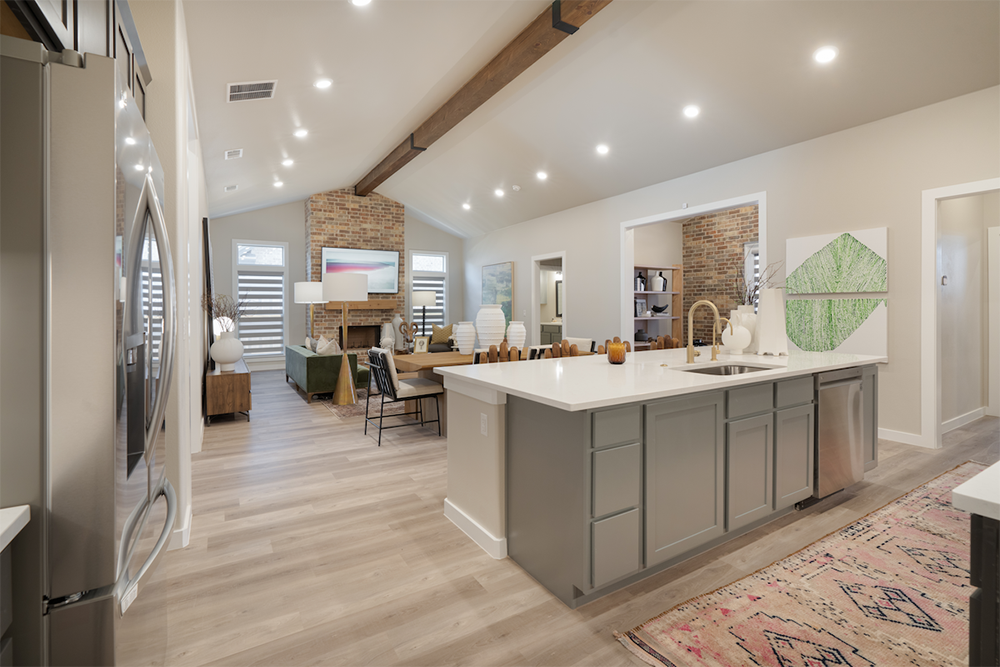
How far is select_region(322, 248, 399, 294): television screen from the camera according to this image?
9125mm

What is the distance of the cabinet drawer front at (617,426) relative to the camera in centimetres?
183

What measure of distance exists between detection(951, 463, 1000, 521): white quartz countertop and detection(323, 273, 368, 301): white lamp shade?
4664 millimetres

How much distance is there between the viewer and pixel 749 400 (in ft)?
7.69

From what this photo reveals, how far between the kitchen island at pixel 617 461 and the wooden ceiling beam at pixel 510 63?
102 inches

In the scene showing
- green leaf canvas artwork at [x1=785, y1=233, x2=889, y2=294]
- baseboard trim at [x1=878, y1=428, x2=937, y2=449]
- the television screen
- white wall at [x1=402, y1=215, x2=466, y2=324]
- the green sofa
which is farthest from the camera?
white wall at [x1=402, y1=215, x2=466, y2=324]

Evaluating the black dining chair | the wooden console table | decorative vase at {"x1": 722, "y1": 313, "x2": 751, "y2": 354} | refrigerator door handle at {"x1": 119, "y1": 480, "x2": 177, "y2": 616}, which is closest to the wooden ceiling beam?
decorative vase at {"x1": 722, "y1": 313, "x2": 751, "y2": 354}

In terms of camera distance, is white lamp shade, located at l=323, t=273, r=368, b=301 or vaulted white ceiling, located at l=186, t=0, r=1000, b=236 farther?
white lamp shade, located at l=323, t=273, r=368, b=301

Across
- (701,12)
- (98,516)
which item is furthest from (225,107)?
(98,516)

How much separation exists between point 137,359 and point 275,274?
9.00 m

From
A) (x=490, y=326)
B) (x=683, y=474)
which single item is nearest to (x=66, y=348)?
(x=683, y=474)

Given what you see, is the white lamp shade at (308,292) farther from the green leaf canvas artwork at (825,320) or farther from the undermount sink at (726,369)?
the green leaf canvas artwork at (825,320)

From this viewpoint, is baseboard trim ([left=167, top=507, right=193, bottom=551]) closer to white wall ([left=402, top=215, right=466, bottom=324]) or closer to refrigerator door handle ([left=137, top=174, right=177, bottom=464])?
refrigerator door handle ([left=137, top=174, right=177, bottom=464])

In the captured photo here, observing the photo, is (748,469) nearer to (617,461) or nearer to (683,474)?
(683,474)

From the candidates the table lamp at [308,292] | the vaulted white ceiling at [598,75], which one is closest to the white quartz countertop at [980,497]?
the vaulted white ceiling at [598,75]
